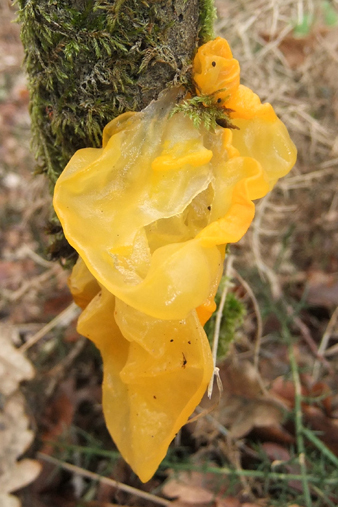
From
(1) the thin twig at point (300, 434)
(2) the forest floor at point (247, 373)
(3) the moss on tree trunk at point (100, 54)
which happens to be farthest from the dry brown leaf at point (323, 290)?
(3) the moss on tree trunk at point (100, 54)

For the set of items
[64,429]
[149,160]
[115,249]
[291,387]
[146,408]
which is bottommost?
[291,387]

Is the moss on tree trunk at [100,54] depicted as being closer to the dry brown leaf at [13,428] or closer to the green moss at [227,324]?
the green moss at [227,324]

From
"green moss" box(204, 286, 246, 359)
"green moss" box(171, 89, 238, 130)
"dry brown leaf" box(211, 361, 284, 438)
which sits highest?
"green moss" box(171, 89, 238, 130)

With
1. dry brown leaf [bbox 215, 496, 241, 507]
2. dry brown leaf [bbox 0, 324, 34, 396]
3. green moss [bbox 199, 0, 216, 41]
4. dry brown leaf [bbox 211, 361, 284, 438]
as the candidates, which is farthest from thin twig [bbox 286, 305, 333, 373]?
green moss [bbox 199, 0, 216, 41]

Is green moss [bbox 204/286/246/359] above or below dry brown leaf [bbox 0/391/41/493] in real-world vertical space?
above

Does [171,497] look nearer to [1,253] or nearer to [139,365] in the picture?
[139,365]

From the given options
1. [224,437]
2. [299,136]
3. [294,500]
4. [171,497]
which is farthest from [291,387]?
[299,136]

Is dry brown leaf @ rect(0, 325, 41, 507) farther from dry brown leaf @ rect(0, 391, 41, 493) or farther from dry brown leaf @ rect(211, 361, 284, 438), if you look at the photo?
dry brown leaf @ rect(211, 361, 284, 438)

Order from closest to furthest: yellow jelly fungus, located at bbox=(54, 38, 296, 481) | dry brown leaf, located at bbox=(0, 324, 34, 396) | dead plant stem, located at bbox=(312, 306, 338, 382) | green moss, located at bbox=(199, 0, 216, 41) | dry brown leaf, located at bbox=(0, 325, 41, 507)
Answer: yellow jelly fungus, located at bbox=(54, 38, 296, 481), green moss, located at bbox=(199, 0, 216, 41), dry brown leaf, located at bbox=(0, 325, 41, 507), dry brown leaf, located at bbox=(0, 324, 34, 396), dead plant stem, located at bbox=(312, 306, 338, 382)
